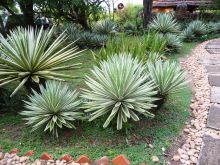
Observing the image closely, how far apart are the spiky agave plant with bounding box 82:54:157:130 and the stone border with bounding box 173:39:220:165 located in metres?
0.60

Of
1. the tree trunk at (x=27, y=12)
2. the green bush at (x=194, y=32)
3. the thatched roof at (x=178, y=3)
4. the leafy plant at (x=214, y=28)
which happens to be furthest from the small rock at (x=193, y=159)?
the thatched roof at (x=178, y=3)

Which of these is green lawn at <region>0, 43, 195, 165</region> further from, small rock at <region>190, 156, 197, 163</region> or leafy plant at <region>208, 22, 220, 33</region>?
leafy plant at <region>208, 22, 220, 33</region>

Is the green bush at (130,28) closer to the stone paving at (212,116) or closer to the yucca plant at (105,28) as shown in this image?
the yucca plant at (105,28)

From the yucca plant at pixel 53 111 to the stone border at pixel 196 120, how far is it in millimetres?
1349

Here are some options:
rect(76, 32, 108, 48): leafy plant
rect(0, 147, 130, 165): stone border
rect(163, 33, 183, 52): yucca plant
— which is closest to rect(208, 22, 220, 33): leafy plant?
rect(163, 33, 183, 52): yucca plant

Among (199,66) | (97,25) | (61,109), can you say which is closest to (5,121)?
(61,109)

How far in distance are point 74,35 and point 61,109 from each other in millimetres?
5805

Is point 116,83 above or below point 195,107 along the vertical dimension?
above

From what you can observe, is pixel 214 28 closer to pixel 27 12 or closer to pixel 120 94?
pixel 27 12

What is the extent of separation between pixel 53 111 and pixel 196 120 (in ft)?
6.48

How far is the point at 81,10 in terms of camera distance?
1061 cm

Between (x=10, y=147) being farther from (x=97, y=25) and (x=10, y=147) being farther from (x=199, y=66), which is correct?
(x=97, y=25)

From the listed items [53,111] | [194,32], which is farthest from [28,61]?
[194,32]

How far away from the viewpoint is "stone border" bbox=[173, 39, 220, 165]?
3377 mm
